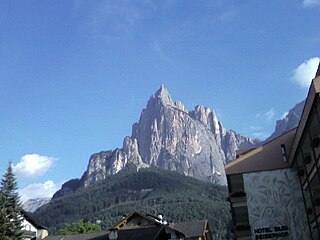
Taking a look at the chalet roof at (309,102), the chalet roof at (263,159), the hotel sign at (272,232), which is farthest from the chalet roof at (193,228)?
the chalet roof at (309,102)

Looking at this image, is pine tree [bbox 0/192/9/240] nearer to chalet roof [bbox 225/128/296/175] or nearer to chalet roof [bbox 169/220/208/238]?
chalet roof [bbox 225/128/296/175]

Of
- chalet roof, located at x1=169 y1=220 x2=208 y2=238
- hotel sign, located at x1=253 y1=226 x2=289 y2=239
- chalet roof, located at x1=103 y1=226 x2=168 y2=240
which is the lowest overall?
hotel sign, located at x1=253 y1=226 x2=289 y2=239

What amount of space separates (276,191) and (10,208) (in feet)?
90.3

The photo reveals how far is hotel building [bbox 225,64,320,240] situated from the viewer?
32625 millimetres

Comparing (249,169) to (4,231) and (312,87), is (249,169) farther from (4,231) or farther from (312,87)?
(4,231)

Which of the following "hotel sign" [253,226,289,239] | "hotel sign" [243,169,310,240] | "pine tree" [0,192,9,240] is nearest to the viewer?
"hotel sign" [243,169,310,240]

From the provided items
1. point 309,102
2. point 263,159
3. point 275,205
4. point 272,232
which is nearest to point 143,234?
point 272,232

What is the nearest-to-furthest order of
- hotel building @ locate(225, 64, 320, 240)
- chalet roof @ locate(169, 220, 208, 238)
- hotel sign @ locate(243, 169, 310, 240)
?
hotel building @ locate(225, 64, 320, 240) < hotel sign @ locate(243, 169, 310, 240) < chalet roof @ locate(169, 220, 208, 238)

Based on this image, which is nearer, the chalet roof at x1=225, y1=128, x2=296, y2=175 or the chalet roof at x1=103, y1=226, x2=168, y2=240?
the chalet roof at x1=225, y1=128, x2=296, y2=175

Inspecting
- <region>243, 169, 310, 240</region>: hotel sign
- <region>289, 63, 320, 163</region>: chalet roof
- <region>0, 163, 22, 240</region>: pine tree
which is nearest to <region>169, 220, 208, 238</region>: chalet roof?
<region>0, 163, 22, 240</region>: pine tree

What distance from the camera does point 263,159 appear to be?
3816 centimetres

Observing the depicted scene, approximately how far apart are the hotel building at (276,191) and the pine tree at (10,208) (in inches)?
864

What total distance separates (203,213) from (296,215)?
12627 centimetres

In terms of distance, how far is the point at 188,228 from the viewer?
217 ft
